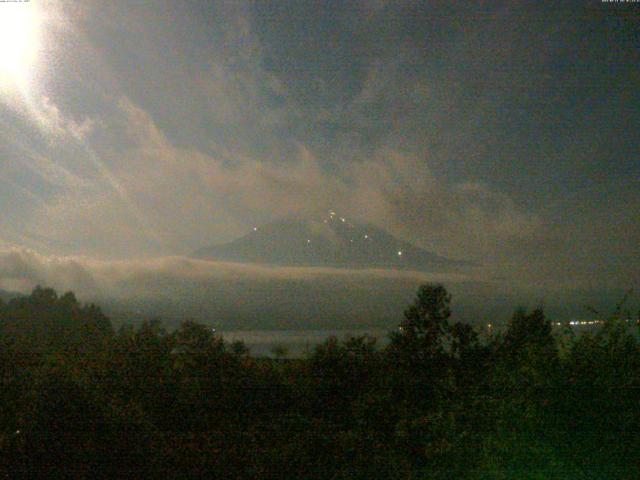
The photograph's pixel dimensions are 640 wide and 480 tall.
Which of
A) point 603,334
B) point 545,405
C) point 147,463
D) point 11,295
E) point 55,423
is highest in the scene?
point 11,295

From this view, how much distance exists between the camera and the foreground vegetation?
5.68 metres

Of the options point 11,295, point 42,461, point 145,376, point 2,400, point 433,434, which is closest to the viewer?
point 433,434

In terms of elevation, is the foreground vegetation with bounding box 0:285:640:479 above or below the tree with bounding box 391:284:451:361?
below

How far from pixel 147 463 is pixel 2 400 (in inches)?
124

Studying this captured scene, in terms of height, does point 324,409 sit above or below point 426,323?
below

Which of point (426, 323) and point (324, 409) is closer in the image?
point (324, 409)

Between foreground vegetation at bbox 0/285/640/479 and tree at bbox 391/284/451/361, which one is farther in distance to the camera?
tree at bbox 391/284/451/361

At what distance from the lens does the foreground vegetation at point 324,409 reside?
568cm

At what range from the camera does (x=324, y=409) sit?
16391 mm

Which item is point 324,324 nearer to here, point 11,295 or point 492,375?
point 11,295

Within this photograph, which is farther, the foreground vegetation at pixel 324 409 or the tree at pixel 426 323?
the tree at pixel 426 323

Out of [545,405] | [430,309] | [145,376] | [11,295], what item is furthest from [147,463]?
[11,295]

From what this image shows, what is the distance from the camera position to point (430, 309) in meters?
27.0

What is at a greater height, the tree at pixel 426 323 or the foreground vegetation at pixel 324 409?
the tree at pixel 426 323
